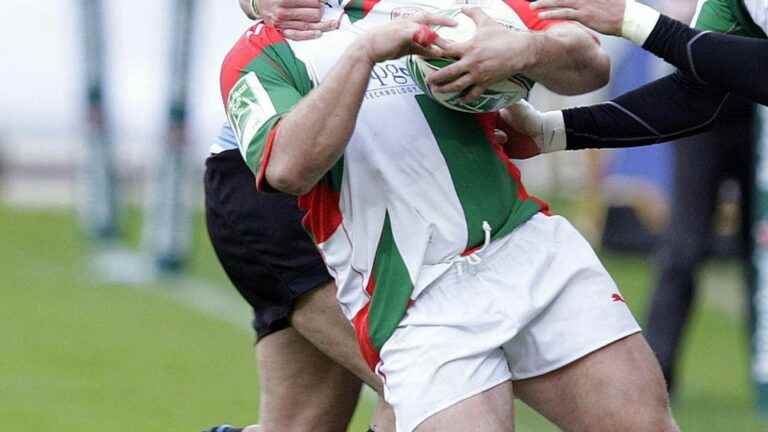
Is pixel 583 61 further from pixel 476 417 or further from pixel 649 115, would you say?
pixel 476 417

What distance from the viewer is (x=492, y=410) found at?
4.02 meters

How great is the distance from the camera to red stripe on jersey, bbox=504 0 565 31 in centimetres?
417

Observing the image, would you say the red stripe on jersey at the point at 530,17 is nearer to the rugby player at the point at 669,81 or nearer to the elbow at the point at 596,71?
the rugby player at the point at 669,81

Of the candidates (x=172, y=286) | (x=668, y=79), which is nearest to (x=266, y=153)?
(x=668, y=79)

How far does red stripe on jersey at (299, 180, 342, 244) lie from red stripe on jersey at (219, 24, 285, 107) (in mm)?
325

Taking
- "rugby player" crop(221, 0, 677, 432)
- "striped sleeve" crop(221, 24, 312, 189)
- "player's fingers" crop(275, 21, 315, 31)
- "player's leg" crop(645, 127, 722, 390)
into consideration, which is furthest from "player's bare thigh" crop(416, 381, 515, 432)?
"player's leg" crop(645, 127, 722, 390)

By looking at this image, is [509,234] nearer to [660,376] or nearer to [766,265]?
[660,376]

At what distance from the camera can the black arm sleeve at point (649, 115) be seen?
15.1 ft

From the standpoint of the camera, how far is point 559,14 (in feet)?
13.8

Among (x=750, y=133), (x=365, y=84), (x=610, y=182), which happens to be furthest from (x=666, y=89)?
(x=610, y=182)

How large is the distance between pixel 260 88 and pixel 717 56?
120cm

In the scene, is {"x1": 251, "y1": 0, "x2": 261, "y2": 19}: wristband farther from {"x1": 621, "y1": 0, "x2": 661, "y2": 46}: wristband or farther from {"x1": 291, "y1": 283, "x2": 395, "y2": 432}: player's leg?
{"x1": 621, "y1": 0, "x2": 661, "y2": 46}: wristband

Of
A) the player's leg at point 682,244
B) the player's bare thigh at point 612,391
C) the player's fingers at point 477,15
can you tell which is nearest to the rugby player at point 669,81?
the player's fingers at point 477,15

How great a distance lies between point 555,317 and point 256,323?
1.33 metres
